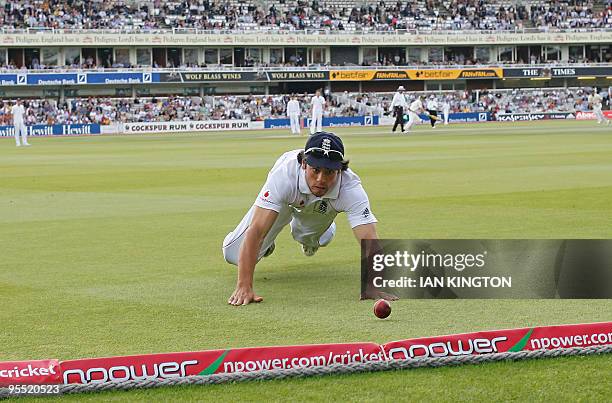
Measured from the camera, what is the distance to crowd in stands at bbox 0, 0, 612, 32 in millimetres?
80688

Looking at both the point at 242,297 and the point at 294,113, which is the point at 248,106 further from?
the point at 242,297

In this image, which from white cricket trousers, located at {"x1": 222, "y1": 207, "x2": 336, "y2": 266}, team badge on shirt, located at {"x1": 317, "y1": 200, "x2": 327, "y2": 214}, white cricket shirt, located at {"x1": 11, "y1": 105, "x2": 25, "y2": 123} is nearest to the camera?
team badge on shirt, located at {"x1": 317, "y1": 200, "x2": 327, "y2": 214}

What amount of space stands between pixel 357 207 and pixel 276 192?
59 centimetres

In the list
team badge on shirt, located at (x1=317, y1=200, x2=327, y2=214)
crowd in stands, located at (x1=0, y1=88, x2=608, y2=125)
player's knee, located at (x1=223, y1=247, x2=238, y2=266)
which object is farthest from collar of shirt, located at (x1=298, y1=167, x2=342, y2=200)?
crowd in stands, located at (x1=0, y1=88, x2=608, y2=125)

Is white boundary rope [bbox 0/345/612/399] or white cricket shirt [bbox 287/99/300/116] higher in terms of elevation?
white boundary rope [bbox 0/345/612/399]

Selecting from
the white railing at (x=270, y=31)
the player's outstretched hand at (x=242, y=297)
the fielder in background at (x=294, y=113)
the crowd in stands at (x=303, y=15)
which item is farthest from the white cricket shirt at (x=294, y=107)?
the player's outstretched hand at (x=242, y=297)

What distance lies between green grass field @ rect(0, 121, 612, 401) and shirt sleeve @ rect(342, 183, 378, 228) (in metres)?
0.60

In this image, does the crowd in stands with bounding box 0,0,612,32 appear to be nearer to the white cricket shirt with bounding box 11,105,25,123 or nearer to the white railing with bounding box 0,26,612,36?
the white railing with bounding box 0,26,612,36

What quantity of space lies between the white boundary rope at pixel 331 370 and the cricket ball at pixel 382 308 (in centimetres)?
114

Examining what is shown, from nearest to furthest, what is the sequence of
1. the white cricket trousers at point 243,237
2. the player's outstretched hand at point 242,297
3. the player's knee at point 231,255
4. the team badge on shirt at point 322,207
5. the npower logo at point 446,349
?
the npower logo at point 446,349, the player's outstretched hand at point 242,297, the team badge on shirt at point 322,207, the white cricket trousers at point 243,237, the player's knee at point 231,255

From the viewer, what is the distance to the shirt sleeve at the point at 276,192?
299 inches

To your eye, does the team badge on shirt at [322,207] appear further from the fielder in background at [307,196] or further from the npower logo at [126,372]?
the npower logo at [126,372]

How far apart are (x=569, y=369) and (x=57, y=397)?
2.56 meters

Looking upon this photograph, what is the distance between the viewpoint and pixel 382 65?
89.1 m
